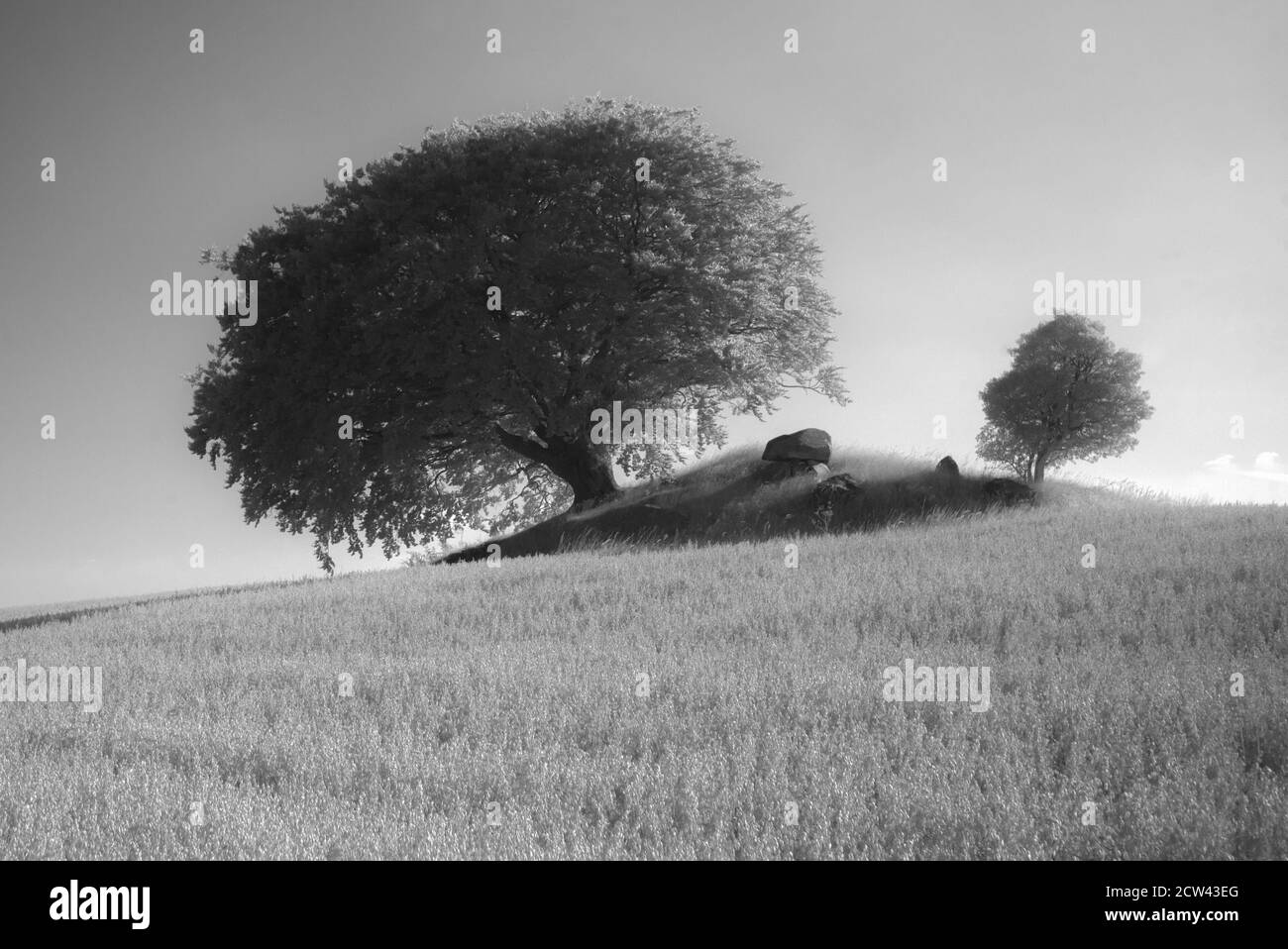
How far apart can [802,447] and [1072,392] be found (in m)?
14.8

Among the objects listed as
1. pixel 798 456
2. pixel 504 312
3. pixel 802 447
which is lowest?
pixel 798 456

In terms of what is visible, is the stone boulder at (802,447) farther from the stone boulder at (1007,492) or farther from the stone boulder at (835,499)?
the stone boulder at (1007,492)

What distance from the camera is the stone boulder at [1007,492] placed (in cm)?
2427

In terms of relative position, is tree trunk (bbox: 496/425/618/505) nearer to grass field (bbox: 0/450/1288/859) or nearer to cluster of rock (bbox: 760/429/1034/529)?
cluster of rock (bbox: 760/429/1034/529)

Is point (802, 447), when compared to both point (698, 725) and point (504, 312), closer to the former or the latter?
point (504, 312)

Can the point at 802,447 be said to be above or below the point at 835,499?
above

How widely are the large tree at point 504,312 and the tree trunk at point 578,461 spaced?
2.8 inches

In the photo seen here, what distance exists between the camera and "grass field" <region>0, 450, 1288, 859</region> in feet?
16.6

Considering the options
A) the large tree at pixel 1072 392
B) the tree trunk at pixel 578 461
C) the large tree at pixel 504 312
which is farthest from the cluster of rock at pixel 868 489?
the large tree at pixel 1072 392

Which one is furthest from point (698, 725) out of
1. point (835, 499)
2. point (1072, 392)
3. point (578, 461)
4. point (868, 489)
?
point (1072, 392)

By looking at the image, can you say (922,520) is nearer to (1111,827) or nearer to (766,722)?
(766,722)

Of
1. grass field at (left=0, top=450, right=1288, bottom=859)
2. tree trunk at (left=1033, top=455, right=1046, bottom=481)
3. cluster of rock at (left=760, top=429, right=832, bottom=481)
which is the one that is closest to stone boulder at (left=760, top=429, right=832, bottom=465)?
cluster of rock at (left=760, top=429, right=832, bottom=481)

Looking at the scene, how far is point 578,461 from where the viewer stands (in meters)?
28.8

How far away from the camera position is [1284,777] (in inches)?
240
